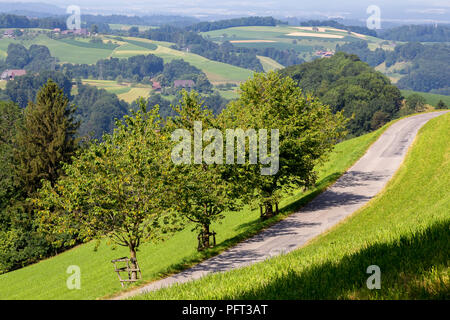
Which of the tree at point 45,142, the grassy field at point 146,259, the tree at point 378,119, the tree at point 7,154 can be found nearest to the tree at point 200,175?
the grassy field at point 146,259

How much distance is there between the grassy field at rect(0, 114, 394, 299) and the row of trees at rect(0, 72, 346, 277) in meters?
2.31

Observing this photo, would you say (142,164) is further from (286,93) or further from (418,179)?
(418,179)

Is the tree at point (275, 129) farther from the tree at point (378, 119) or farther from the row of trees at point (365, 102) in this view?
the row of trees at point (365, 102)

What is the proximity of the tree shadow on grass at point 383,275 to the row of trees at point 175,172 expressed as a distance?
17.3m

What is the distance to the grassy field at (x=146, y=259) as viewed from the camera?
34319mm

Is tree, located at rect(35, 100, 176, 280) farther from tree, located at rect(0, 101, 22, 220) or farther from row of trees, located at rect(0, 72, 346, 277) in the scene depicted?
tree, located at rect(0, 101, 22, 220)

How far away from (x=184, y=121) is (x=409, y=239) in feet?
82.5

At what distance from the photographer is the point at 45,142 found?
71.4 m

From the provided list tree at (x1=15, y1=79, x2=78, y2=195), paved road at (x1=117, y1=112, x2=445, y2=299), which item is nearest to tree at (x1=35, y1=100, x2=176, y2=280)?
paved road at (x1=117, y1=112, x2=445, y2=299)

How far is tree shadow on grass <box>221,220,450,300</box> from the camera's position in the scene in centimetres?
842

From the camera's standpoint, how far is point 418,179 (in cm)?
4053
